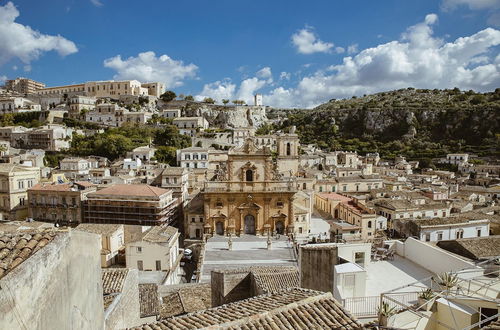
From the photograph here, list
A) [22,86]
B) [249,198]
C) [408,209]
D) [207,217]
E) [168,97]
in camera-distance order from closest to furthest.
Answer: [207,217] → [249,198] → [408,209] → [168,97] → [22,86]

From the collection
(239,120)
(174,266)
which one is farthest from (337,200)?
(239,120)

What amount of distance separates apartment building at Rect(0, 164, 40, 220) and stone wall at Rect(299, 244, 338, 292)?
114 feet

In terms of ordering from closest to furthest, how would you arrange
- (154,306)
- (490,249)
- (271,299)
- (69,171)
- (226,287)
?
(271,299) < (226,287) < (154,306) < (490,249) < (69,171)

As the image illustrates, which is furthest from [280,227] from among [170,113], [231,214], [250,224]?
[170,113]

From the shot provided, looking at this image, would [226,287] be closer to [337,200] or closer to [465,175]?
[337,200]

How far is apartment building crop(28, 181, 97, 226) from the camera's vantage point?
3378cm

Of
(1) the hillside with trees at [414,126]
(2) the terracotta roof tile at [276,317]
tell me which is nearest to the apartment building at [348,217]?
(2) the terracotta roof tile at [276,317]

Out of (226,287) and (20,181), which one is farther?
(20,181)

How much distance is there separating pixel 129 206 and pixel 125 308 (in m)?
24.7

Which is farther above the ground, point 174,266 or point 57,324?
point 57,324

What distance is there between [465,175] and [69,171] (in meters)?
66.4

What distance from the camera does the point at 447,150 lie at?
78375 millimetres

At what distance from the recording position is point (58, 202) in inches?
1351

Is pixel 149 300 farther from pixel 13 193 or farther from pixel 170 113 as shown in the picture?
pixel 170 113
